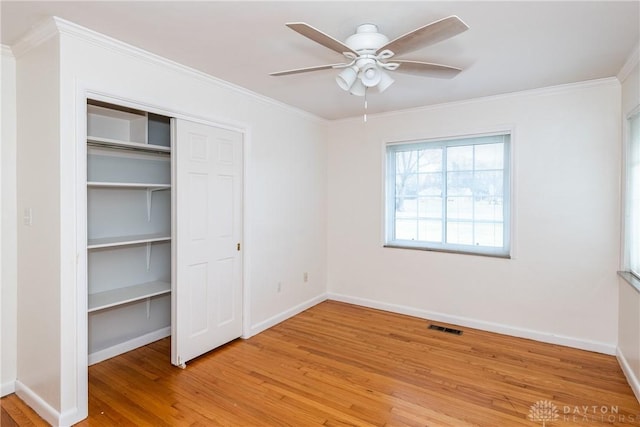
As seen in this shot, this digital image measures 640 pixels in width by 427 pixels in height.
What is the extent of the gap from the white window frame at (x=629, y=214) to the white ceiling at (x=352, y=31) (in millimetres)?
561

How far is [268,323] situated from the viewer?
3.85 metres

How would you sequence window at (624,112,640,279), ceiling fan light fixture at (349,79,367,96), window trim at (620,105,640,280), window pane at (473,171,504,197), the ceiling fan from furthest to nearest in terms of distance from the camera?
window pane at (473,171,504,197)
window trim at (620,105,640,280)
window at (624,112,640,279)
ceiling fan light fixture at (349,79,367,96)
the ceiling fan

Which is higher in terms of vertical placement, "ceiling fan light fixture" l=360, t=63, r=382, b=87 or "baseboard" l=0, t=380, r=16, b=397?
"ceiling fan light fixture" l=360, t=63, r=382, b=87

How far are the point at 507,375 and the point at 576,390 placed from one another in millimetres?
452

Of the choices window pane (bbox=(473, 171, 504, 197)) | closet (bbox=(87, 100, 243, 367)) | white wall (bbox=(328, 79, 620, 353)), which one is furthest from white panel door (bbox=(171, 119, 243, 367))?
window pane (bbox=(473, 171, 504, 197))

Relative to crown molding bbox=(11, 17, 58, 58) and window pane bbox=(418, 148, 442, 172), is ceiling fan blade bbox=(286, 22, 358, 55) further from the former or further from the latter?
window pane bbox=(418, 148, 442, 172)

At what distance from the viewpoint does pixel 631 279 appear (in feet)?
9.16

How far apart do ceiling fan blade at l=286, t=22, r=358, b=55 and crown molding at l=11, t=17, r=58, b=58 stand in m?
1.55

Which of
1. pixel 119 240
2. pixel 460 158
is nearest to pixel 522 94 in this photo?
pixel 460 158

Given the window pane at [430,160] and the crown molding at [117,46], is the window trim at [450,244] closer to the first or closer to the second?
the window pane at [430,160]

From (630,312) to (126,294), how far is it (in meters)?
4.16

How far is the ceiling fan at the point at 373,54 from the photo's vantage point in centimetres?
174

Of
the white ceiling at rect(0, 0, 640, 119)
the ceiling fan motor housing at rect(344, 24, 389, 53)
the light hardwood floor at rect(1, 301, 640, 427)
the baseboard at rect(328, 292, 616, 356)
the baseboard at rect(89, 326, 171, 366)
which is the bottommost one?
the light hardwood floor at rect(1, 301, 640, 427)

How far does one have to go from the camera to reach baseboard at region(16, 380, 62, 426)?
2.20 metres
